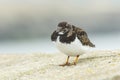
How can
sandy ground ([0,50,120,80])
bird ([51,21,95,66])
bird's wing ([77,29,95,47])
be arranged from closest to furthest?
sandy ground ([0,50,120,80])
bird ([51,21,95,66])
bird's wing ([77,29,95,47])

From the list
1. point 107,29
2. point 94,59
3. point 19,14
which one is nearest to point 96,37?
point 107,29

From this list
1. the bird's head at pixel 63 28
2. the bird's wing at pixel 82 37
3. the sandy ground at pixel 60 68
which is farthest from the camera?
the bird's wing at pixel 82 37

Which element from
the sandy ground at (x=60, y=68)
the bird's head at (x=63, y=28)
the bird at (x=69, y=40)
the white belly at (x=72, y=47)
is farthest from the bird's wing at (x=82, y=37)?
the sandy ground at (x=60, y=68)

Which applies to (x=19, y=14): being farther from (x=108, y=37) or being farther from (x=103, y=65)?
(x=103, y=65)

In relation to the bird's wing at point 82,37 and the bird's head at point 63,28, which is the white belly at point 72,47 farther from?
the bird's head at point 63,28

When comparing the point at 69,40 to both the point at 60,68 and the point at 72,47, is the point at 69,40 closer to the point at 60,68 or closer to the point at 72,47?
the point at 72,47

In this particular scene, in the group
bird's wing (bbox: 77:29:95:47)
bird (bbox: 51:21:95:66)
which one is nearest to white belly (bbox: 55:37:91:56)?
bird (bbox: 51:21:95:66)

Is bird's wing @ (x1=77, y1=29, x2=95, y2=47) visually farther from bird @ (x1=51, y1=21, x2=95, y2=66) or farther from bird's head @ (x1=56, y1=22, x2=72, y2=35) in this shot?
bird's head @ (x1=56, y1=22, x2=72, y2=35)

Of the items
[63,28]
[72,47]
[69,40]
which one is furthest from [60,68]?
[63,28]
